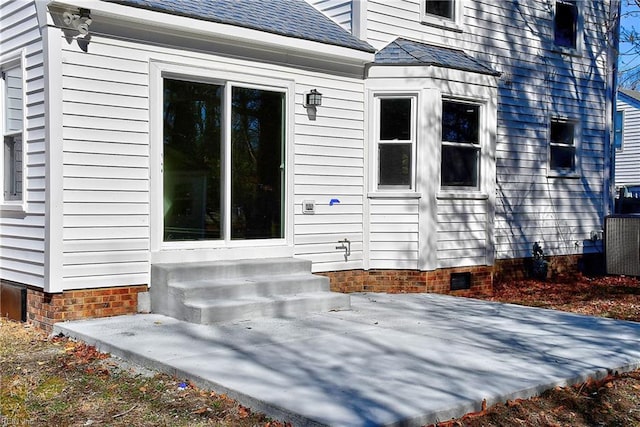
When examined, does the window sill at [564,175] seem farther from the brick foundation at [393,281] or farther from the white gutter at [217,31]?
the white gutter at [217,31]

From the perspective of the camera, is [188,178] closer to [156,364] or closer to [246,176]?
[246,176]

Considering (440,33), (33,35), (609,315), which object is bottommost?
(609,315)

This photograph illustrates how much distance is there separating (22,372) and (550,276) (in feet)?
29.8

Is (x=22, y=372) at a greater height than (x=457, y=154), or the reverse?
(x=457, y=154)

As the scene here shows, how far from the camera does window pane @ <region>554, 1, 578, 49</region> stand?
1201 cm

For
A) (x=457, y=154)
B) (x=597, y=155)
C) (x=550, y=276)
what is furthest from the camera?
(x=597, y=155)

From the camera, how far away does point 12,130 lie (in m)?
7.40

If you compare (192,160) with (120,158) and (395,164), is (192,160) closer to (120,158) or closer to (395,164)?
(120,158)

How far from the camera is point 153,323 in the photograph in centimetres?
654

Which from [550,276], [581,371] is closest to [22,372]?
[581,371]

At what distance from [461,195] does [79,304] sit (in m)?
5.34

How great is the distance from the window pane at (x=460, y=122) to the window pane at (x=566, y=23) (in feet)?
11.5

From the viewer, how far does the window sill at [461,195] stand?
9211mm

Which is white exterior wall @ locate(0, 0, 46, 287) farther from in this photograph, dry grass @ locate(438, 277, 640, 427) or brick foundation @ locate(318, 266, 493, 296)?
dry grass @ locate(438, 277, 640, 427)
